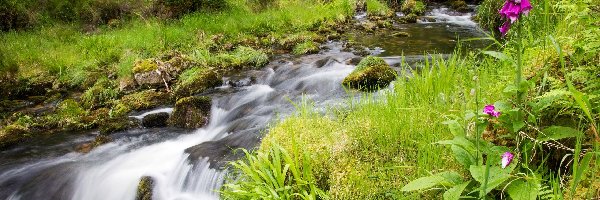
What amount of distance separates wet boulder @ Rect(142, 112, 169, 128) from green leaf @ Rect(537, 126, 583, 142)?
21.5 feet

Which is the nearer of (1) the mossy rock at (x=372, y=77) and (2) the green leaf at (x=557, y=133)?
(2) the green leaf at (x=557, y=133)

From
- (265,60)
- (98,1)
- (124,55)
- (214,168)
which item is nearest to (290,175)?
(214,168)

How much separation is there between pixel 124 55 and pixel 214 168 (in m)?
7.27

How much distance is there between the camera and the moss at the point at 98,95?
8953 mm

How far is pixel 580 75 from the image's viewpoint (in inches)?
100.0

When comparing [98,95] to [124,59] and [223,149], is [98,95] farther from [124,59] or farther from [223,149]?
[223,149]

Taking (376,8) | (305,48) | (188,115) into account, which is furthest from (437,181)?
(376,8)

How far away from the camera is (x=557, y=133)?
2346 millimetres

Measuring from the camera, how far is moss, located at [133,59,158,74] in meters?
9.95

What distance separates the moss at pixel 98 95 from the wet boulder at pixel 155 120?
68.6 inches

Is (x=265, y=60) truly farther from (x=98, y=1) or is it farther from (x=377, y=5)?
(x=377, y=5)

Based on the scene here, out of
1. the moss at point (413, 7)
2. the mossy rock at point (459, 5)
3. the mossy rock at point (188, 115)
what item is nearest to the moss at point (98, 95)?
the mossy rock at point (188, 115)

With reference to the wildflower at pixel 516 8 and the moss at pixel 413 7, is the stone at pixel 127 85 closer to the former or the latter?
the wildflower at pixel 516 8

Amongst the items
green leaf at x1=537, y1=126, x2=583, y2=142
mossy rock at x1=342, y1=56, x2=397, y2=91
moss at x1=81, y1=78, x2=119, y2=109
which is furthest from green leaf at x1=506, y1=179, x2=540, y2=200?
moss at x1=81, y1=78, x2=119, y2=109
